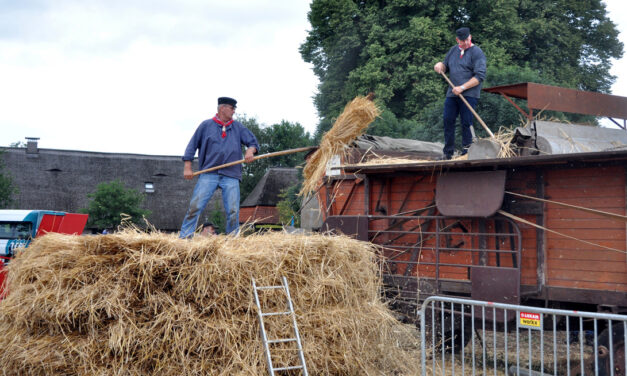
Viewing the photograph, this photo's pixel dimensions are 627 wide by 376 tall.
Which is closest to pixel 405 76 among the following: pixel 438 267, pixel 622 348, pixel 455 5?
pixel 455 5

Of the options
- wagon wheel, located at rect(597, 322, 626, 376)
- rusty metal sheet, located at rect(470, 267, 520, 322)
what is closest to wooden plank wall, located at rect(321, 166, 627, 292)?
rusty metal sheet, located at rect(470, 267, 520, 322)

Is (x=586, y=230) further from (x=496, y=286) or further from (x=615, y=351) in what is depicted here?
(x=615, y=351)

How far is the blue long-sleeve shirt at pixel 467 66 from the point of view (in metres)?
8.62

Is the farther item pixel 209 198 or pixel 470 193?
pixel 470 193

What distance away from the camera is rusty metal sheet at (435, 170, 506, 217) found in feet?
23.2

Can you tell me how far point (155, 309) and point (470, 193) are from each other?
434cm

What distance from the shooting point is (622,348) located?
18.8ft

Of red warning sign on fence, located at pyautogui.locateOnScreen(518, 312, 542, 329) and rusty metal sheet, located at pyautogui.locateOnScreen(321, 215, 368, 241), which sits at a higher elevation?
rusty metal sheet, located at pyautogui.locateOnScreen(321, 215, 368, 241)

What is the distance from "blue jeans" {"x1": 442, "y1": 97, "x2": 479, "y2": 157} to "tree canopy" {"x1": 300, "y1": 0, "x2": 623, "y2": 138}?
13135 millimetres

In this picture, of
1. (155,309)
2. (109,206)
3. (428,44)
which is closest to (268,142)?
(109,206)

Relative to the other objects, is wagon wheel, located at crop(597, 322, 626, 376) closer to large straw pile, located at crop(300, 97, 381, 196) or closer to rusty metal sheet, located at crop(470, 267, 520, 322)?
rusty metal sheet, located at crop(470, 267, 520, 322)

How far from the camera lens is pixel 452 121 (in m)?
8.92

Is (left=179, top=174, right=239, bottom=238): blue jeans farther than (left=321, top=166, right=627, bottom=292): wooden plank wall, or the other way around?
(left=179, top=174, right=239, bottom=238): blue jeans

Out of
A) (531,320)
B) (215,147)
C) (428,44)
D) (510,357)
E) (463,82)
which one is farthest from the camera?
(428,44)
